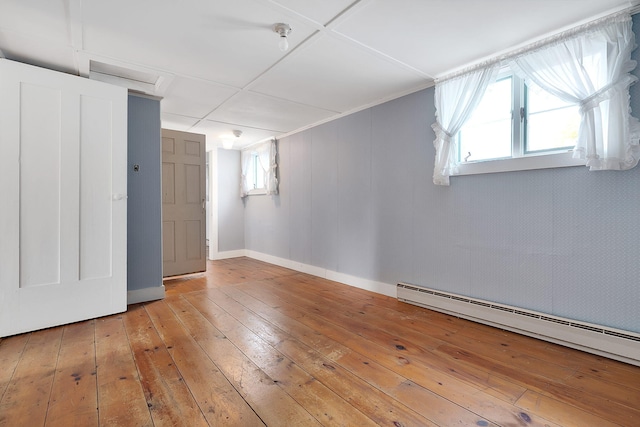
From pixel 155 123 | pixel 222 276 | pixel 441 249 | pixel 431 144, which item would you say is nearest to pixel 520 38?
pixel 431 144

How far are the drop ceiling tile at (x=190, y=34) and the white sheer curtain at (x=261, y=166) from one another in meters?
2.50

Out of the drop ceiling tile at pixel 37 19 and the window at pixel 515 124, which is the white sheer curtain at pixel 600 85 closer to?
the window at pixel 515 124

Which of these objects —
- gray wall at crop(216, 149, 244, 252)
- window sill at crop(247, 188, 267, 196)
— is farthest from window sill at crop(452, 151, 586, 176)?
gray wall at crop(216, 149, 244, 252)

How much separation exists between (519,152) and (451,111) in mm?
691

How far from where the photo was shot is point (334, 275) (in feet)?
13.5

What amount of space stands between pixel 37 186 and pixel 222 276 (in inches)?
94.8

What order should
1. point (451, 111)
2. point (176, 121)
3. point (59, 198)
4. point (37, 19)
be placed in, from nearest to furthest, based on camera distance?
1. point (37, 19)
2. point (59, 198)
3. point (451, 111)
4. point (176, 121)

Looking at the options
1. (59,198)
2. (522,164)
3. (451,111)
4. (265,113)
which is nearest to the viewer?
(522,164)

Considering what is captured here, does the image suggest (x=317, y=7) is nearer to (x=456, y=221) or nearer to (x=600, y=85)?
(x=600, y=85)

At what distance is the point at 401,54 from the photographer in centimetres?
239

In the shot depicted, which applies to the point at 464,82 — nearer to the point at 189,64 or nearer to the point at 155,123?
the point at 189,64

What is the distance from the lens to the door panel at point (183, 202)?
418cm

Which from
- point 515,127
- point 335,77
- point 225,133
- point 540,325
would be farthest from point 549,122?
point 225,133

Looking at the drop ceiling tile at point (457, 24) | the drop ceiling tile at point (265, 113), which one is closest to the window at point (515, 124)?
the drop ceiling tile at point (457, 24)
